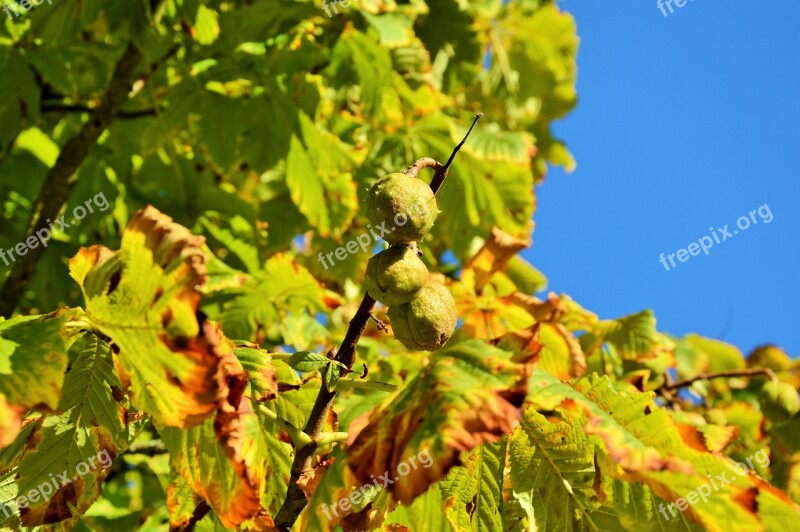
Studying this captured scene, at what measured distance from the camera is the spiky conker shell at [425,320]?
130cm

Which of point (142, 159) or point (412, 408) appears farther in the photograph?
point (142, 159)

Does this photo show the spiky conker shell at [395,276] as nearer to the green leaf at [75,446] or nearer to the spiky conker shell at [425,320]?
the spiky conker shell at [425,320]

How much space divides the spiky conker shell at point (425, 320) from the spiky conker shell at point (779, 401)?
1.79 meters

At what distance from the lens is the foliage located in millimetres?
1037

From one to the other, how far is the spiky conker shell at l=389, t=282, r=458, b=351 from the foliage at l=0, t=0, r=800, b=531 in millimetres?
104

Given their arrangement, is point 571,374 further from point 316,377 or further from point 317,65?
point 317,65

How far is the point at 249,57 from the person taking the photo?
8.04ft

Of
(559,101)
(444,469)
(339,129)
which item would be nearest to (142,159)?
(339,129)

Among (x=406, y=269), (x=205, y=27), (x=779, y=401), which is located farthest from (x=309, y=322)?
(x=779, y=401)

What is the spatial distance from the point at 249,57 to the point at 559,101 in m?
3.19

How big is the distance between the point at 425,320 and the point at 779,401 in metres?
1.88

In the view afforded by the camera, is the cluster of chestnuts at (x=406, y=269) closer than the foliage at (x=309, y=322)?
No

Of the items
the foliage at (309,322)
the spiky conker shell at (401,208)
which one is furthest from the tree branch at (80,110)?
the spiky conker shell at (401,208)

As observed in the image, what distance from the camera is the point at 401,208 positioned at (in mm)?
1248
